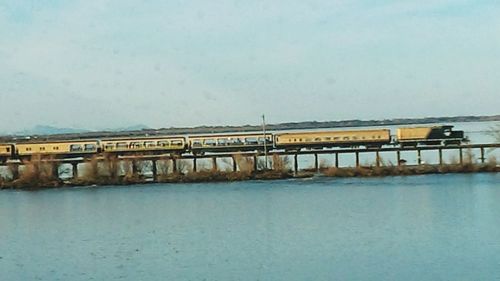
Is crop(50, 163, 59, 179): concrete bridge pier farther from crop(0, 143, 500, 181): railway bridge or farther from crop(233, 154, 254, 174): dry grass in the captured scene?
crop(233, 154, 254, 174): dry grass

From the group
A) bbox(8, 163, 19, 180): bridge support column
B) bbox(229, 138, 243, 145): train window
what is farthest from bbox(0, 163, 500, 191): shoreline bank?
bbox(229, 138, 243, 145): train window

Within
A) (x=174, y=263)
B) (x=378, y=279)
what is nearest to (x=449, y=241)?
(x=378, y=279)

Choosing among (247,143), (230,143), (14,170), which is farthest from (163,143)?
(14,170)

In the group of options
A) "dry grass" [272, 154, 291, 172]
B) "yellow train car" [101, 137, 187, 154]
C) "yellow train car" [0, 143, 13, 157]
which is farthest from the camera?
"yellow train car" [0, 143, 13, 157]

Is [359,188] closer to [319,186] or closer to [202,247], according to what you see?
[319,186]

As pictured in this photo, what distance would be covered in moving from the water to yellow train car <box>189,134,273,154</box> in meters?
14.7

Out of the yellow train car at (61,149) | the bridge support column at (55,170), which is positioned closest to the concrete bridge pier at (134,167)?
the yellow train car at (61,149)

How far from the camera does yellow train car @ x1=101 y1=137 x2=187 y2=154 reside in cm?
7588

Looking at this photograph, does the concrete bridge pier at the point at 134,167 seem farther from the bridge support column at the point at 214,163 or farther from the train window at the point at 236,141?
the train window at the point at 236,141

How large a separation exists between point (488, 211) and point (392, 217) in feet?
15.2

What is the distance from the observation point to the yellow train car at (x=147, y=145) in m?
75.9

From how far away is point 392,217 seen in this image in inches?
1566

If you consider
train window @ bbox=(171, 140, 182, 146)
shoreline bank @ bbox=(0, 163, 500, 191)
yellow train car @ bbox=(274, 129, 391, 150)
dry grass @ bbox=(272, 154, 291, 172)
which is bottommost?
shoreline bank @ bbox=(0, 163, 500, 191)

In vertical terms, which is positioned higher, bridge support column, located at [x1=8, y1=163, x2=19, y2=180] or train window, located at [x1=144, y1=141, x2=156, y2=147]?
train window, located at [x1=144, y1=141, x2=156, y2=147]
